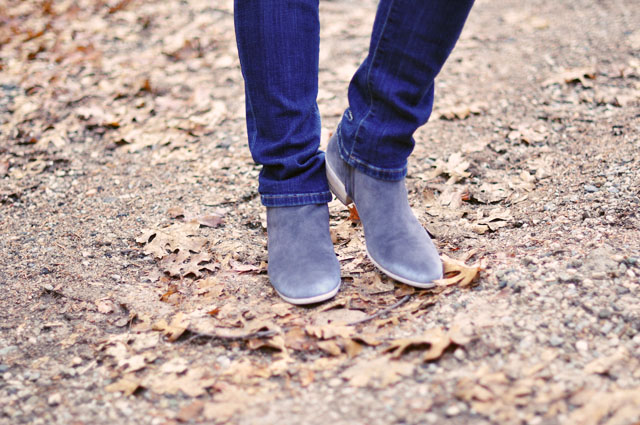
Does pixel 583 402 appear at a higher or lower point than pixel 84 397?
higher

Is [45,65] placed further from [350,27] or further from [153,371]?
[153,371]

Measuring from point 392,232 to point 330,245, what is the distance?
215 millimetres

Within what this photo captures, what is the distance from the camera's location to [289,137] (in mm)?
1624

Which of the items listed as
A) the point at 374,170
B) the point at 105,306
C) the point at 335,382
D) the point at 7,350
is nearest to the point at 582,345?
the point at 335,382

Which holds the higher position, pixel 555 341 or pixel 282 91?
pixel 282 91

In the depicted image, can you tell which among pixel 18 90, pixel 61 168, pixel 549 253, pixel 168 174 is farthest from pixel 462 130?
pixel 18 90

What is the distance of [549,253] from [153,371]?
4.13 ft

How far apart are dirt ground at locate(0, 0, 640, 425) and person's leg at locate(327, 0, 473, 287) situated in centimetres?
14

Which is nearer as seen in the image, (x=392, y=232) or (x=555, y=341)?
(x=555, y=341)

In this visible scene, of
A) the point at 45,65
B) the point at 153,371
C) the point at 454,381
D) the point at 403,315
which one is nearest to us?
the point at 454,381

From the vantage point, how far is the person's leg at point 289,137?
1.53m

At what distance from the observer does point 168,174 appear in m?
2.77

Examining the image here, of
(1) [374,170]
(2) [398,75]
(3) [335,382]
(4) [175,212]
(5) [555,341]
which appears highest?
(2) [398,75]

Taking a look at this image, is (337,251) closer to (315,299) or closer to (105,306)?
(315,299)
